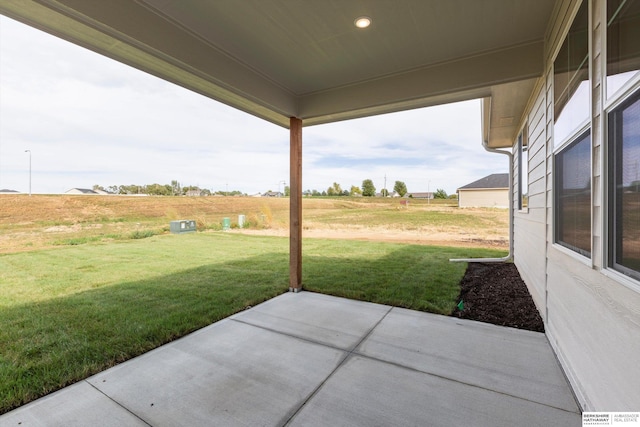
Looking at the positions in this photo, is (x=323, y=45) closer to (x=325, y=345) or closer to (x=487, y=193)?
(x=325, y=345)

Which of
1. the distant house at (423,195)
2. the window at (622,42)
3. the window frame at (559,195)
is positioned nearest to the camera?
the window at (622,42)

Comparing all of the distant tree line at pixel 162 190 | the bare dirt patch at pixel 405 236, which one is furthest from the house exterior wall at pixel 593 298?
the distant tree line at pixel 162 190

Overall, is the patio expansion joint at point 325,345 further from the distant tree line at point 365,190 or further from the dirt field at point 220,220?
the distant tree line at point 365,190

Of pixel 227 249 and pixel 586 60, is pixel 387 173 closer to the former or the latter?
pixel 227 249

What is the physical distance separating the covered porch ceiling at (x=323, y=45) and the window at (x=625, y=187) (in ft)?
4.64

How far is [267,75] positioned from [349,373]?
3045 mm

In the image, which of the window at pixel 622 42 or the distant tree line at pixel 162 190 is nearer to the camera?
the window at pixel 622 42

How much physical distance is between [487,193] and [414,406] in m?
18.8

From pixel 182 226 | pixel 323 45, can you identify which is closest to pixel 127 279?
pixel 323 45

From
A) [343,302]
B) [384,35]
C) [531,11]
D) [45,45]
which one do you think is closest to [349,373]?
[343,302]

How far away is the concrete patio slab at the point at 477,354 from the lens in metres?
1.78

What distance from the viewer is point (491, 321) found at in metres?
2.83

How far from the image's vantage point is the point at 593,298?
1436mm

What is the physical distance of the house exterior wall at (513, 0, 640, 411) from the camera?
1.12m
